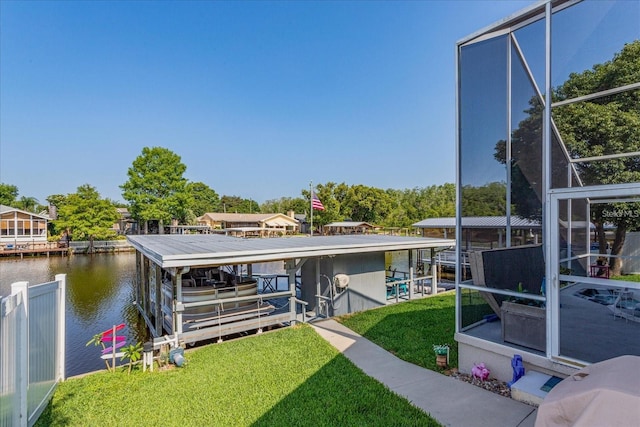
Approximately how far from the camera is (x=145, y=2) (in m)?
16.1

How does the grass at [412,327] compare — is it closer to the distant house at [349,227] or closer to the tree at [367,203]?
the distant house at [349,227]

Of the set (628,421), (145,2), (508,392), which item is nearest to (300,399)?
(508,392)

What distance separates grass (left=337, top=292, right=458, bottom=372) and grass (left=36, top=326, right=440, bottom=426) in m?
1.12

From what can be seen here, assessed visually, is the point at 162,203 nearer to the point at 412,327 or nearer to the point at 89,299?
the point at 89,299

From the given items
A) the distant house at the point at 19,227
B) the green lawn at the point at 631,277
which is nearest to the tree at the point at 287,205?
the distant house at the point at 19,227

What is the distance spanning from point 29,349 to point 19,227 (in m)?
38.1

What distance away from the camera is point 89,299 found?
1316 cm

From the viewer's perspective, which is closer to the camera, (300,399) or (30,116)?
(300,399)

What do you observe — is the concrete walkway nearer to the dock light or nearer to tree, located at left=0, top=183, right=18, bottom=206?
the dock light

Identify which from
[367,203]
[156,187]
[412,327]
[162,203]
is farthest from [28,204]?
[412,327]

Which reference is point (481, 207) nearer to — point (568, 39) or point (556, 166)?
point (556, 166)

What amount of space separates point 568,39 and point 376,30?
46.1 feet

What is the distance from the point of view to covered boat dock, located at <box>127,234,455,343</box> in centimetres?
640

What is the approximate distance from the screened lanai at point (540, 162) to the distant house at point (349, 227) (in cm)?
3651
